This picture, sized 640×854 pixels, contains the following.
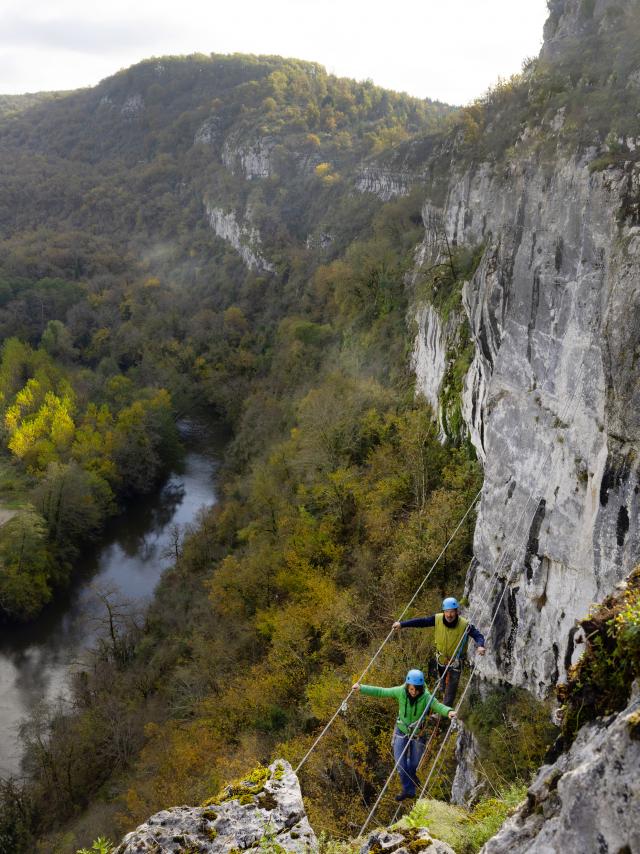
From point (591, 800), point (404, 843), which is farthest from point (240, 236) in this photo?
point (591, 800)

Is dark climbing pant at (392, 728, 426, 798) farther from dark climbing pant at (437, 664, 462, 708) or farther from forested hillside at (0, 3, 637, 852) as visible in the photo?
forested hillside at (0, 3, 637, 852)

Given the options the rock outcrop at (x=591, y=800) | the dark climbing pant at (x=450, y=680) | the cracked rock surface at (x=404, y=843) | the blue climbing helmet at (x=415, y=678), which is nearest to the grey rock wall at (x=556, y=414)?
the dark climbing pant at (x=450, y=680)

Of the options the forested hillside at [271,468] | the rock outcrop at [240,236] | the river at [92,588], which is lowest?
the river at [92,588]

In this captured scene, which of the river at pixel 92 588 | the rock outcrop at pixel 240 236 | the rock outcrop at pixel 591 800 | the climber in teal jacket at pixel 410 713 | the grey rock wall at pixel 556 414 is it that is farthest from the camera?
A: the rock outcrop at pixel 240 236

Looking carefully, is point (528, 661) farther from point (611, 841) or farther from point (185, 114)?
point (185, 114)

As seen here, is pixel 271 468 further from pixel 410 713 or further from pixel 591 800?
pixel 591 800

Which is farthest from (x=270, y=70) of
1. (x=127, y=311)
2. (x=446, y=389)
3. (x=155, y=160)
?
(x=446, y=389)

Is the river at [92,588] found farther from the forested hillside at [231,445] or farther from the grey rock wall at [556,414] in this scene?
the grey rock wall at [556,414]
